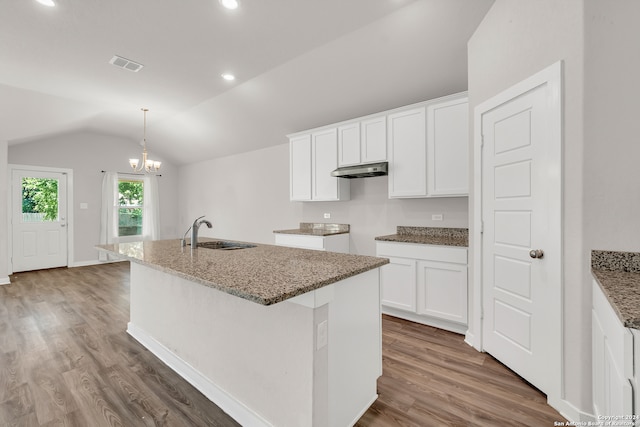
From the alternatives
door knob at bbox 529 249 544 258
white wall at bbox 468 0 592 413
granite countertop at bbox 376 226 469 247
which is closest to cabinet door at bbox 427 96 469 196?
granite countertop at bbox 376 226 469 247

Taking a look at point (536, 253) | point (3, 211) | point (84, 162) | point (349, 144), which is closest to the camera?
point (536, 253)

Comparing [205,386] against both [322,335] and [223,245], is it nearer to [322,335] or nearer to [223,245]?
[322,335]

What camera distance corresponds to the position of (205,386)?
1.93 metres

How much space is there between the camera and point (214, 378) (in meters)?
1.88

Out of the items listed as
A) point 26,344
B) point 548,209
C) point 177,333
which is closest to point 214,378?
point 177,333

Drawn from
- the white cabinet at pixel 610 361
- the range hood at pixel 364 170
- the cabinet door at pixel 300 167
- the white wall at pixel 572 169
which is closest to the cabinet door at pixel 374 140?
the range hood at pixel 364 170

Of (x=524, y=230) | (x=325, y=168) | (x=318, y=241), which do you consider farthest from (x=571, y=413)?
(x=325, y=168)

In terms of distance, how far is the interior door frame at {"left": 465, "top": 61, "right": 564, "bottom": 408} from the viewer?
66.7 inches

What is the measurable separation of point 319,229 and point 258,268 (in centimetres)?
307

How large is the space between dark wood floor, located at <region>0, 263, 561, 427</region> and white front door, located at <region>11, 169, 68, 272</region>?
3.25 m

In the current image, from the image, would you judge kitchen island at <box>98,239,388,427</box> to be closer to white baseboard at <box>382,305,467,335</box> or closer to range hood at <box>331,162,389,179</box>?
white baseboard at <box>382,305,467,335</box>

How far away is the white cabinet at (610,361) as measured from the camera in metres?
0.96

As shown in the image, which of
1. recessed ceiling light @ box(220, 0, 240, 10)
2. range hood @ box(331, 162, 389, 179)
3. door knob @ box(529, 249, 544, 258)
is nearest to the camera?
door knob @ box(529, 249, 544, 258)

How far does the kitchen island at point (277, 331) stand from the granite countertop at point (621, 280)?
1.00 m
